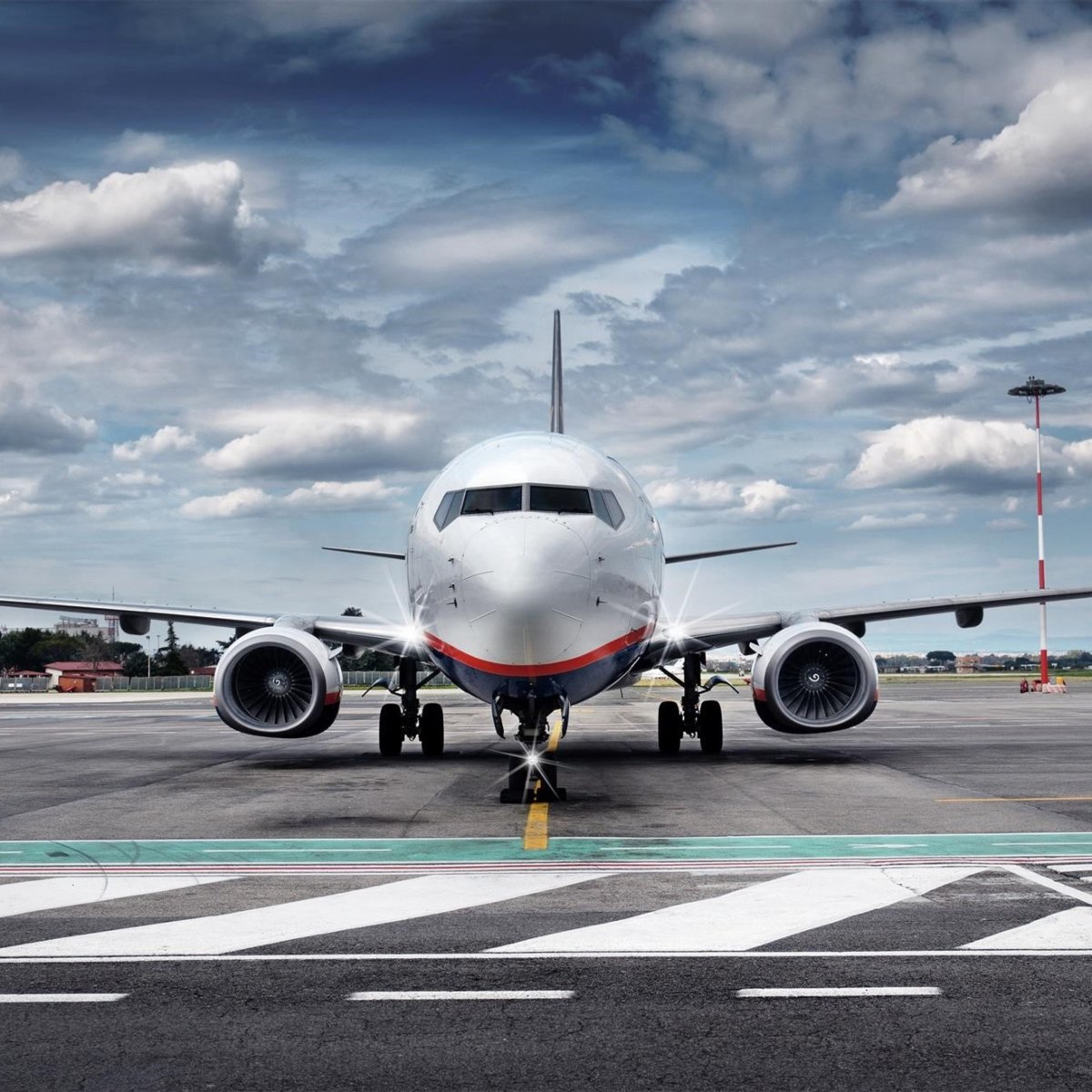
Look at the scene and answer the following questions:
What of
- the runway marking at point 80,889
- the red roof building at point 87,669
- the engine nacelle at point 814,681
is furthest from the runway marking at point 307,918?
the red roof building at point 87,669

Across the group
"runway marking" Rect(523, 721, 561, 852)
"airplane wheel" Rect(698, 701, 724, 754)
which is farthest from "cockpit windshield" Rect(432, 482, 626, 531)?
"airplane wheel" Rect(698, 701, 724, 754)

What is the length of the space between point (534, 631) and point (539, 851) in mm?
3574

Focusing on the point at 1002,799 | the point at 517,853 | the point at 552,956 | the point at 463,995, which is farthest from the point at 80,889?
the point at 1002,799

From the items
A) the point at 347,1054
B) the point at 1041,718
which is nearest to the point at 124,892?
the point at 347,1054

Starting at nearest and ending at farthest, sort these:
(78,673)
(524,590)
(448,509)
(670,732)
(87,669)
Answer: (524,590)
(448,509)
(670,732)
(78,673)
(87,669)

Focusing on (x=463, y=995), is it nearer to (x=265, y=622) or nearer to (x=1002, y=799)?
(x=1002, y=799)

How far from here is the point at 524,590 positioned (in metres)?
12.9

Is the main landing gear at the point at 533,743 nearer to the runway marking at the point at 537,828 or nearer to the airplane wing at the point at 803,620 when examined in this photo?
the runway marking at the point at 537,828

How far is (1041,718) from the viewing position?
103 ft

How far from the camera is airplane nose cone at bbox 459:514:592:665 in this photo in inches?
508

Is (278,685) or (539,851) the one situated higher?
(278,685)

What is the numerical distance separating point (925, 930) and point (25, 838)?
769 centimetres

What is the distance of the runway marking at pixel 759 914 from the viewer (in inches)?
254

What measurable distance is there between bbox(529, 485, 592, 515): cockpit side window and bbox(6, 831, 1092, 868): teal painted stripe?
4.74 m
